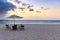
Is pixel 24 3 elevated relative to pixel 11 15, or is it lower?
elevated

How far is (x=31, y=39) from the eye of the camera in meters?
3.12

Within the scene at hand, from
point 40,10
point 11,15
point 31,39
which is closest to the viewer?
point 31,39

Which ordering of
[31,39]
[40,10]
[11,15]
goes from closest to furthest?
[31,39] < [11,15] < [40,10]

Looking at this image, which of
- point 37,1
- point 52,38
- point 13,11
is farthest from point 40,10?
point 52,38

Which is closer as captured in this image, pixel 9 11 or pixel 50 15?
pixel 9 11

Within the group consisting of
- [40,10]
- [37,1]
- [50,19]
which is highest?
[37,1]

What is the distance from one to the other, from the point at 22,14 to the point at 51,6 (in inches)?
64.3

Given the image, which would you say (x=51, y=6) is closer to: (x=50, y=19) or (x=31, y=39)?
(x=50, y=19)

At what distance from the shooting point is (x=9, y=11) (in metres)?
6.60

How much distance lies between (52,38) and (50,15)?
413 cm

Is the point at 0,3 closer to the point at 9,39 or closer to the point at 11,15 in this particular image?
the point at 11,15

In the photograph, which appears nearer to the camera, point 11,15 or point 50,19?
point 11,15

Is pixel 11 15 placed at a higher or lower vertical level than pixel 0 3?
lower

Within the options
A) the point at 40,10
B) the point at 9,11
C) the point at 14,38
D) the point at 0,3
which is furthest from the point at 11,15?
the point at 14,38
